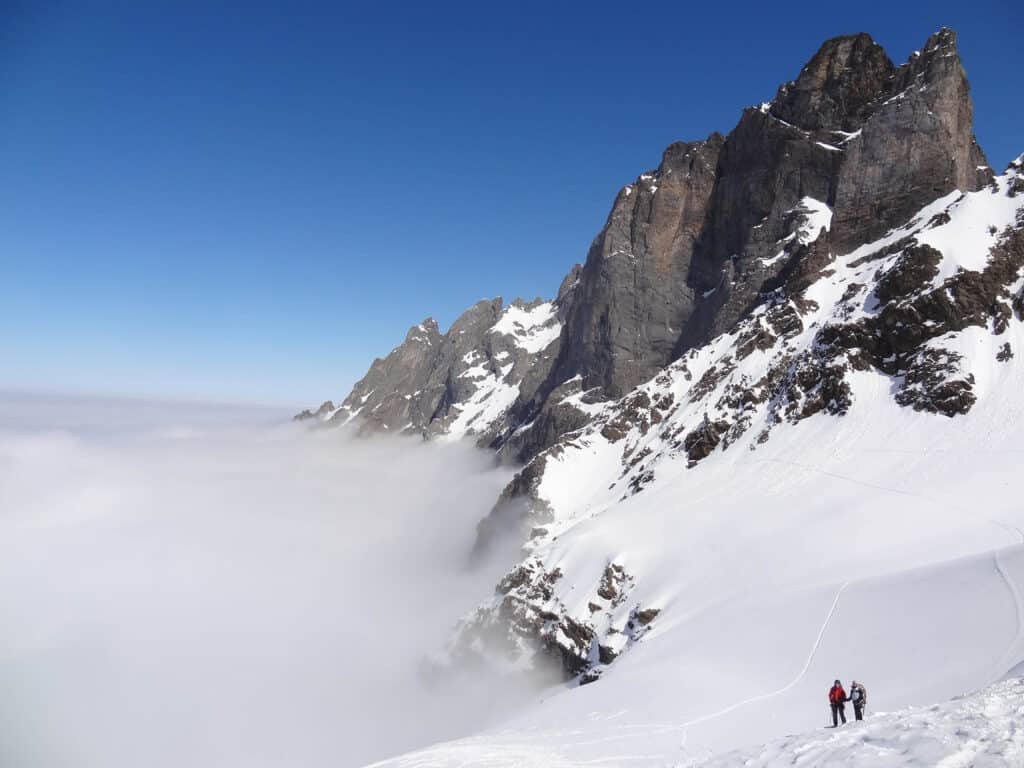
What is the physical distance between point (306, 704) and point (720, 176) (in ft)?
367

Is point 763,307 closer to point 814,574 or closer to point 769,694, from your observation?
point 814,574

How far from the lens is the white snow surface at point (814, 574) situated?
655 inches

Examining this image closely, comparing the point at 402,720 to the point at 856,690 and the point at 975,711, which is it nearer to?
the point at 856,690

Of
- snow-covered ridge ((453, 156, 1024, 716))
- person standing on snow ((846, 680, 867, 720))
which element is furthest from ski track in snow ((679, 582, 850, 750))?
snow-covered ridge ((453, 156, 1024, 716))

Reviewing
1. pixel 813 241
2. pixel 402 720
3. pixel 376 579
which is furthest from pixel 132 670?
pixel 813 241

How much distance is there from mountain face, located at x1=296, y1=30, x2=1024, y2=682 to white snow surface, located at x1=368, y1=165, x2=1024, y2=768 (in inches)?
32.1

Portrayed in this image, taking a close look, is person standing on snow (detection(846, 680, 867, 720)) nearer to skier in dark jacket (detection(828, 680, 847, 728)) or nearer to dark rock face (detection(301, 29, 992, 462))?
skier in dark jacket (detection(828, 680, 847, 728))

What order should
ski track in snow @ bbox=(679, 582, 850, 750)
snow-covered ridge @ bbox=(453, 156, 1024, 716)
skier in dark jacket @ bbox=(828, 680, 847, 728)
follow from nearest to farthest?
skier in dark jacket @ bbox=(828, 680, 847, 728)
ski track in snow @ bbox=(679, 582, 850, 750)
snow-covered ridge @ bbox=(453, 156, 1024, 716)

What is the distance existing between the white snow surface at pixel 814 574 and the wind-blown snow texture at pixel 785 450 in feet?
0.69

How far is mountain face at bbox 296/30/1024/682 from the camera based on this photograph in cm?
5016

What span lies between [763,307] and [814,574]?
5255cm

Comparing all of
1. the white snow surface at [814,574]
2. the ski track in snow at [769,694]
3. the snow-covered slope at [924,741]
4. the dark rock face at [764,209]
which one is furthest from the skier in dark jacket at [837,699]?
the dark rock face at [764,209]

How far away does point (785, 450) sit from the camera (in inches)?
2014

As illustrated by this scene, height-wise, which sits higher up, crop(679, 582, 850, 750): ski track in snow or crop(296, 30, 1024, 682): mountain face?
crop(296, 30, 1024, 682): mountain face
